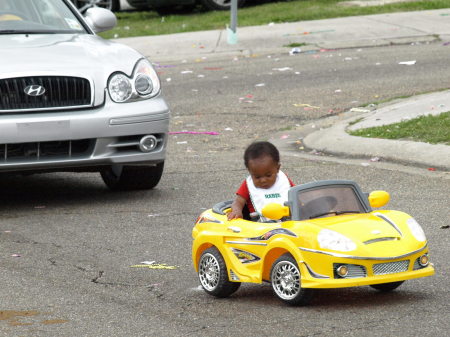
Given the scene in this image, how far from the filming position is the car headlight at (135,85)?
860cm

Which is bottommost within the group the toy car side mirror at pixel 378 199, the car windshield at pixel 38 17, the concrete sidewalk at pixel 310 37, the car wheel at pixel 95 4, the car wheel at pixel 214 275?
the car wheel at pixel 95 4

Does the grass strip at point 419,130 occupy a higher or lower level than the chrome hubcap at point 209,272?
lower

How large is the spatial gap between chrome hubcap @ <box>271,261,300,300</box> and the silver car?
9.97ft

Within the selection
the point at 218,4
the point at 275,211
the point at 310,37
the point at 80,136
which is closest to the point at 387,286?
the point at 275,211

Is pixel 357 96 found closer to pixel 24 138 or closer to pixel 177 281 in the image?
pixel 24 138

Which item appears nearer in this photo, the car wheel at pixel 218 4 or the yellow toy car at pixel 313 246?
the yellow toy car at pixel 313 246

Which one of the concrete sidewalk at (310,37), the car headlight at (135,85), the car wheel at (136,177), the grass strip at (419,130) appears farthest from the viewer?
the concrete sidewalk at (310,37)

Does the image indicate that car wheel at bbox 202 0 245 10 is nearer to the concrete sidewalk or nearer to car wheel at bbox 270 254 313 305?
the concrete sidewalk

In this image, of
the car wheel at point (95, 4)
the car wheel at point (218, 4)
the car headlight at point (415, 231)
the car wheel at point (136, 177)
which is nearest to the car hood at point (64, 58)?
the car wheel at point (136, 177)

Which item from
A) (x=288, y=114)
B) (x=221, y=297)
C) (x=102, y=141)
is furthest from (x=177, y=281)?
(x=288, y=114)

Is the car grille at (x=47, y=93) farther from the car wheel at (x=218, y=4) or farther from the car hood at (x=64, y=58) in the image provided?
the car wheel at (x=218, y=4)

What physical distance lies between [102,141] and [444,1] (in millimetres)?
12826

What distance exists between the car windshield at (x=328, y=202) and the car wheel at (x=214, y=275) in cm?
52

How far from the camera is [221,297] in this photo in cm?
609
